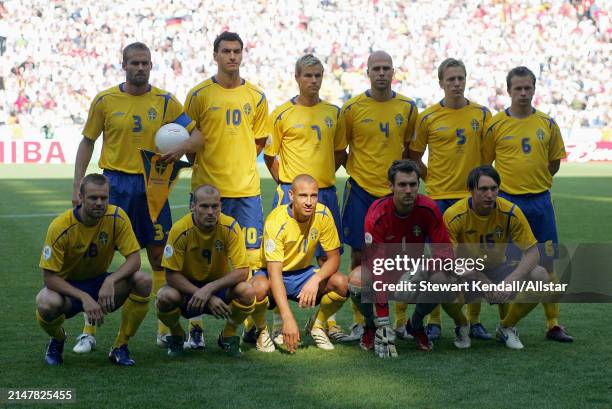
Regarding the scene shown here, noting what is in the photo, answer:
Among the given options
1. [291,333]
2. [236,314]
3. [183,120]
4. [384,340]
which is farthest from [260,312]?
[183,120]

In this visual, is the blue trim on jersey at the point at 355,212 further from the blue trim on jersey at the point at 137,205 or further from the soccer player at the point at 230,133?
the blue trim on jersey at the point at 137,205

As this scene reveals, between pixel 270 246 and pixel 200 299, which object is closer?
pixel 200 299

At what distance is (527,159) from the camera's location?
247 inches

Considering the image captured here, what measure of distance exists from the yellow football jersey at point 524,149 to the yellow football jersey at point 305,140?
1.08 meters

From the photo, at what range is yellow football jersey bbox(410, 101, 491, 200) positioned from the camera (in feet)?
21.1

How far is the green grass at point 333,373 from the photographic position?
4.48m

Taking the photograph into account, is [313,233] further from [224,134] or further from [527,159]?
[527,159]

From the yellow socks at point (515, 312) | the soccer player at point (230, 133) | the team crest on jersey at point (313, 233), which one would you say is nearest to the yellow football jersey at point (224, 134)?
the soccer player at point (230, 133)

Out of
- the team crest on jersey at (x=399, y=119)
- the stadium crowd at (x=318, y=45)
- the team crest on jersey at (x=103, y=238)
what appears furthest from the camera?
the stadium crowd at (x=318, y=45)

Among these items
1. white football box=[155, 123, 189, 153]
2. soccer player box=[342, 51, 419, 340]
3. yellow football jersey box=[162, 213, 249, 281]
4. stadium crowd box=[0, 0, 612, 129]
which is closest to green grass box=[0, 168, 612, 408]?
yellow football jersey box=[162, 213, 249, 281]

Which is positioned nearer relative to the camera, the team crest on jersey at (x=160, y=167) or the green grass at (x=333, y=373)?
the green grass at (x=333, y=373)

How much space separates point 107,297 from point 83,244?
343 mm

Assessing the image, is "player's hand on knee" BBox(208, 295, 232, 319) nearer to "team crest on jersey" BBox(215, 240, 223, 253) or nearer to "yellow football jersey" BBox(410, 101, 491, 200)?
"team crest on jersey" BBox(215, 240, 223, 253)

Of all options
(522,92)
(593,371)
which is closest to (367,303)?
(593,371)
